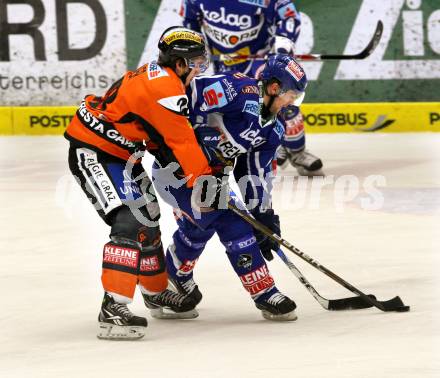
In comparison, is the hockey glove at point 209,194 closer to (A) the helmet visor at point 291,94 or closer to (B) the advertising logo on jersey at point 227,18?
(A) the helmet visor at point 291,94

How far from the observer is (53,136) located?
10.5 m

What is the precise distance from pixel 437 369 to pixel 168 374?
2.73ft

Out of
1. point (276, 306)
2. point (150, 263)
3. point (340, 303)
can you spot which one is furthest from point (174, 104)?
point (340, 303)

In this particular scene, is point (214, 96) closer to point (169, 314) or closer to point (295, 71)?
point (295, 71)

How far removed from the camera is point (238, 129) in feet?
15.5

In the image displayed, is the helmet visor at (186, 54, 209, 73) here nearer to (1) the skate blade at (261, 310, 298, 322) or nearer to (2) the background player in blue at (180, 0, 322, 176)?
(1) the skate blade at (261, 310, 298, 322)

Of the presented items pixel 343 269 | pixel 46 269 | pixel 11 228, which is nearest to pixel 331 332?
pixel 343 269

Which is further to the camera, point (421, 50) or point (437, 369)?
point (421, 50)

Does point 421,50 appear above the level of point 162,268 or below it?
below

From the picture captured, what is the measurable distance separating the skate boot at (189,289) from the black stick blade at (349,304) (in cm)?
52

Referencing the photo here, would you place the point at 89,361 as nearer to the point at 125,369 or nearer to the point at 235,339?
the point at 125,369

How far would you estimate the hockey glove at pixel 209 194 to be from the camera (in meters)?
4.45

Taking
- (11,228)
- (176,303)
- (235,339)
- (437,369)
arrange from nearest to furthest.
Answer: (437,369), (235,339), (176,303), (11,228)

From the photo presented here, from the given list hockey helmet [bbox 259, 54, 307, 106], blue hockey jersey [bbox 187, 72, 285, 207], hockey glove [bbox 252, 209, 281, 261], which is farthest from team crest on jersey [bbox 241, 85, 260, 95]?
hockey glove [bbox 252, 209, 281, 261]
